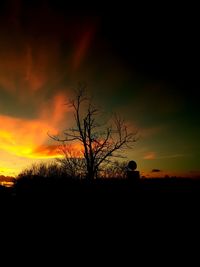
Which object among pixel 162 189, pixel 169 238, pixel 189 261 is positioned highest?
pixel 162 189

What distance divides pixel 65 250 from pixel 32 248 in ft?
4.48

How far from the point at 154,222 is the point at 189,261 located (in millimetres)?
3000

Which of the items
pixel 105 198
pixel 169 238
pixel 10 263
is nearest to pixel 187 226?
pixel 169 238

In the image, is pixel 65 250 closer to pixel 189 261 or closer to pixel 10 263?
pixel 10 263

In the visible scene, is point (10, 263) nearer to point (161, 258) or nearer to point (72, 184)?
point (161, 258)

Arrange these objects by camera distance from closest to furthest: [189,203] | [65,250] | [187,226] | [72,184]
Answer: [65,250] < [187,226] < [189,203] < [72,184]

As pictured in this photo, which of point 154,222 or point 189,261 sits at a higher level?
point 154,222

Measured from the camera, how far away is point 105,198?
12938 mm

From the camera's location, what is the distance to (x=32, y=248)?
874 centimetres

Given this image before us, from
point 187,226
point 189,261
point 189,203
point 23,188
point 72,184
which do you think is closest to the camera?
point 189,261

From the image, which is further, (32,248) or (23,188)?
(23,188)

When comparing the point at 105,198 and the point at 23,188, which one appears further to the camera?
the point at 23,188

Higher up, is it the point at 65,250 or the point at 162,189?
the point at 162,189

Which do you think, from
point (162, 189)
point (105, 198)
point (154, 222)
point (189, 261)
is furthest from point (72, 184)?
point (189, 261)
